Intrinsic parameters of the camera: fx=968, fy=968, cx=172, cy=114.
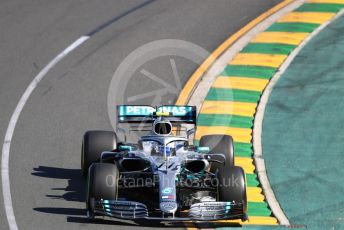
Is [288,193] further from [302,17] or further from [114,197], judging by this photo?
[302,17]

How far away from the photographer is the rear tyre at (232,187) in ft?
54.5

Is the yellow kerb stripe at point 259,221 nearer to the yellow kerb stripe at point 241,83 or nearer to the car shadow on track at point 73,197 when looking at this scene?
the car shadow on track at point 73,197

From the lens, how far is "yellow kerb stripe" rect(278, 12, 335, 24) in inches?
1062

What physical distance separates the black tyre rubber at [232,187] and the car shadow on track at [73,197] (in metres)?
0.91

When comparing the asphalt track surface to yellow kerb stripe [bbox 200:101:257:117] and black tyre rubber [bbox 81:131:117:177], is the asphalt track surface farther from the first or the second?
yellow kerb stripe [bbox 200:101:257:117]

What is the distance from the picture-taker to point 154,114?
62.1ft

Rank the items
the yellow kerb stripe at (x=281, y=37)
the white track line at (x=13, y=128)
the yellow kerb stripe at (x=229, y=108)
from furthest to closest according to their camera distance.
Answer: the yellow kerb stripe at (x=281, y=37) < the yellow kerb stripe at (x=229, y=108) < the white track line at (x=13, y=128)

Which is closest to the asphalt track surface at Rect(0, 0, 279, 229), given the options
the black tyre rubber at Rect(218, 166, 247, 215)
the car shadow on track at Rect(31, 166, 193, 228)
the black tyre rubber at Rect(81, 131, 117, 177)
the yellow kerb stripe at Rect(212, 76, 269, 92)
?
the car shadow on track at Rect(31, 166, 193, 228)

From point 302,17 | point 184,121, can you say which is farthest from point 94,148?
point 302,17

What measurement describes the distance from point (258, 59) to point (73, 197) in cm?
841

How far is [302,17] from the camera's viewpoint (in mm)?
27281

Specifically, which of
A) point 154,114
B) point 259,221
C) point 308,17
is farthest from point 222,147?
point 308,17

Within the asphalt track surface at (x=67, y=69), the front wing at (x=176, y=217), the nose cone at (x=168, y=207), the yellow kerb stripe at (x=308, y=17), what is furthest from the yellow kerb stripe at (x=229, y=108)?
the nose cone at (x=168, y=207)

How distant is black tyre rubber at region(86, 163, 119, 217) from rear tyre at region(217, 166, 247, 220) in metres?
1.83
